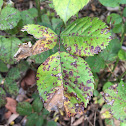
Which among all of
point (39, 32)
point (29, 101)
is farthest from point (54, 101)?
point (29, 101)

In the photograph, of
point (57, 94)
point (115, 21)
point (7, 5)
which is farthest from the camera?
point (115, 21)

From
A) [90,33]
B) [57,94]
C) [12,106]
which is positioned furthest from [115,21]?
[12,106]

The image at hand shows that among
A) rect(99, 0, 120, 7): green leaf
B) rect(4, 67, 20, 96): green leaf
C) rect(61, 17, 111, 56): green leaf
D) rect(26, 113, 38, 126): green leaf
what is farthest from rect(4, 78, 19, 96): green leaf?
rect(99, 0, 120, 7): green leaf

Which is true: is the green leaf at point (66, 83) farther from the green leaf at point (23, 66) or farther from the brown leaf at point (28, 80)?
the brown leaf at point (28, 80)

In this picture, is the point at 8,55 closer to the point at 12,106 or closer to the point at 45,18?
the point at 45,18

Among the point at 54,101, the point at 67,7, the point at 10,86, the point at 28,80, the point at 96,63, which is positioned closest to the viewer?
the point at 67,7

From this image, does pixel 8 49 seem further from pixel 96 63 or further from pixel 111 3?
pixel 111 3

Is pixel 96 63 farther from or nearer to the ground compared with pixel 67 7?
nearer to the ground
